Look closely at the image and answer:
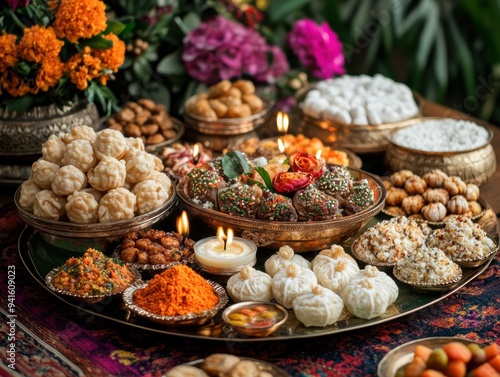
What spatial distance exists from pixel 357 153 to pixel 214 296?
1.46 metres

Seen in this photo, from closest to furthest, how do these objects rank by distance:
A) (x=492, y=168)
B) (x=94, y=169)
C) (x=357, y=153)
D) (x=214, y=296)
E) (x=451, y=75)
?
(x=214, y=296)
(x=94, y=169)
(x=492, y=168)
(x=357, y=153)
(x=451, y=75)

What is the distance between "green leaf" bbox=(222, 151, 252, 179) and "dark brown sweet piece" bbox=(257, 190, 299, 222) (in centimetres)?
23

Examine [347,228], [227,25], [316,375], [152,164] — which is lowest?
[316,375]

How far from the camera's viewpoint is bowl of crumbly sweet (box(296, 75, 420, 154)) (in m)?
3.41

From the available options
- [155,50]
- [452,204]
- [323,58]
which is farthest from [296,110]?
[452,204]

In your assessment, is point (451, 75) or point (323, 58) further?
point (451, 75)

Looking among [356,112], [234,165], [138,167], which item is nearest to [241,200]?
[234,165]

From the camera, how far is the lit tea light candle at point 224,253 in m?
2.36

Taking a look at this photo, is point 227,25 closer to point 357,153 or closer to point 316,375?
point 357,153

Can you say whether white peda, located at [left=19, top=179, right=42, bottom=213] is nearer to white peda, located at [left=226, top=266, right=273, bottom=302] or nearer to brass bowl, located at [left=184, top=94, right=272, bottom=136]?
white peda, located at [left=226, top=266, right=273, bottom=302]

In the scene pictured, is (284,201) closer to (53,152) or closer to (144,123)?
(53,152)

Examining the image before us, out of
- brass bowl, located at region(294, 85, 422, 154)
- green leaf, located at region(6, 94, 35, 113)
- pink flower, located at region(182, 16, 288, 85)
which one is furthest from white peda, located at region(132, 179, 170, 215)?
pink flower, located at region(182, 16, 288, 85)

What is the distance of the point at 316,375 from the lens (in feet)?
6.66

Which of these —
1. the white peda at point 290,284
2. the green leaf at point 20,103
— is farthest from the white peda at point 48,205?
the white peda at point 290,284
